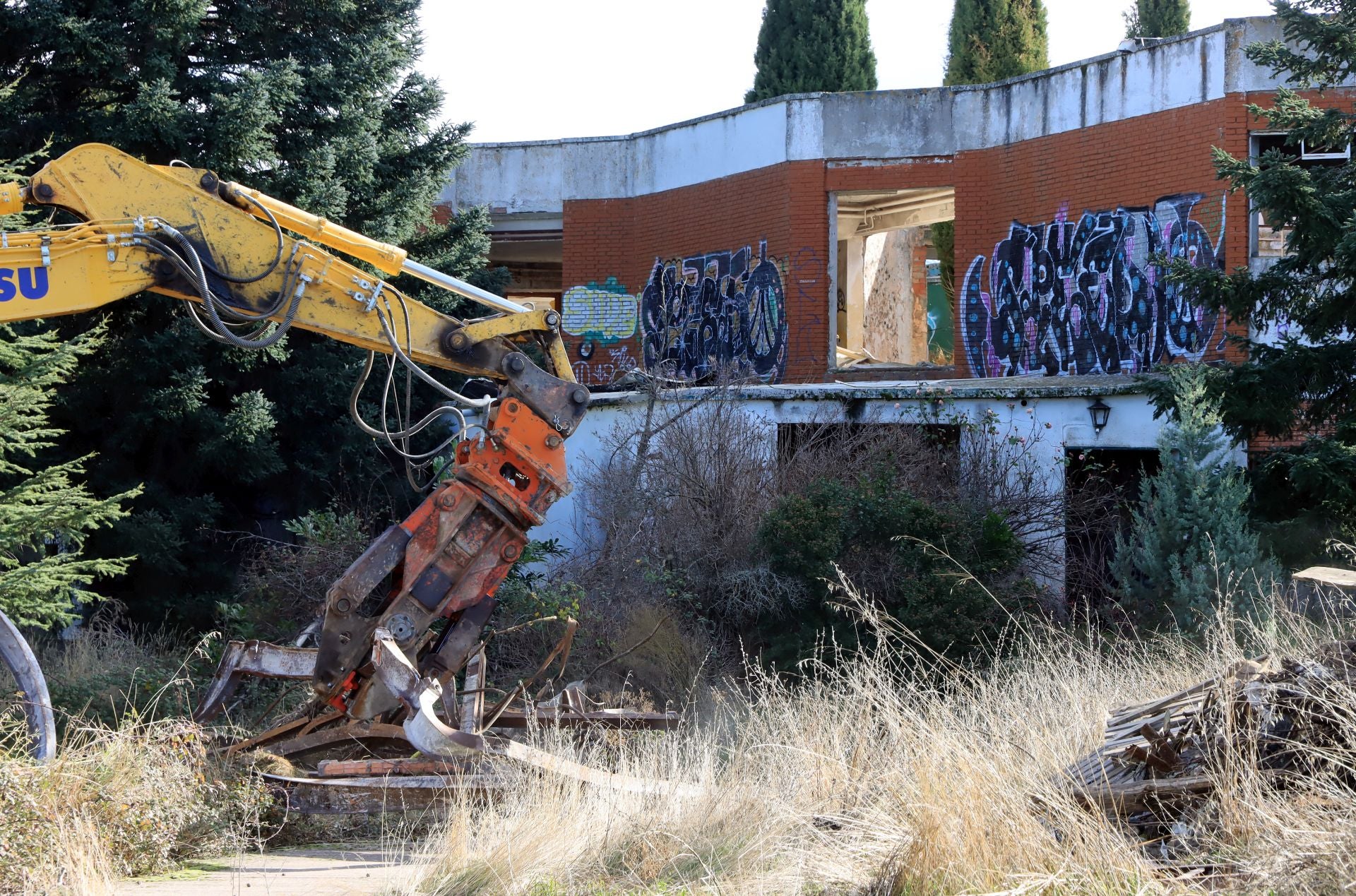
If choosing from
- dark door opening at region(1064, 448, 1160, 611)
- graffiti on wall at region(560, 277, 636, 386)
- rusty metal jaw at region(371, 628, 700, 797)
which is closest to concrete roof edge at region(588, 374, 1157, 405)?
dark door opening at region(1064, 448, 1160, 611)

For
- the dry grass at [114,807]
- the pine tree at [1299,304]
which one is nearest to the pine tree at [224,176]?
the dry grass at [114,807]

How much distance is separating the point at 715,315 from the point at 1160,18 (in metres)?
13.7

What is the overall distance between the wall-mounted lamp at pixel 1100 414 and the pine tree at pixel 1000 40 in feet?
50.4

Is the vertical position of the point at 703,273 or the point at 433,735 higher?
the point at 703,273

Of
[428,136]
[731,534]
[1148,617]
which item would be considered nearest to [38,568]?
[731,534]

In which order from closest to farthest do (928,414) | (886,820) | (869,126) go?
(886,820) < (928,414) < (869,126)

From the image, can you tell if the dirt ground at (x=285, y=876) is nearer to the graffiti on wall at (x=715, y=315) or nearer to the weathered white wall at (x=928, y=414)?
the weathered white wall at (x=928, y=414)

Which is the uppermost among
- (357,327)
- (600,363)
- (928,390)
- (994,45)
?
(994,45)

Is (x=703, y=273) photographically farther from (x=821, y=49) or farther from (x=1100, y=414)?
(x=1100, y=414)

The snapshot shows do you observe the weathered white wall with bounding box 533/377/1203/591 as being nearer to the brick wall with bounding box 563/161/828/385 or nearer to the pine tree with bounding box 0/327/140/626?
the brick wall with bounding box 563/161/828/385

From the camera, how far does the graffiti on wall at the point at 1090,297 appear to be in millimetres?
17453

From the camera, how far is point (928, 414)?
53.7 feet

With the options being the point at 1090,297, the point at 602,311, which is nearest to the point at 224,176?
the point at 602,311

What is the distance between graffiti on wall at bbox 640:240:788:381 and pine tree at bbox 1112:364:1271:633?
26.0 ft
